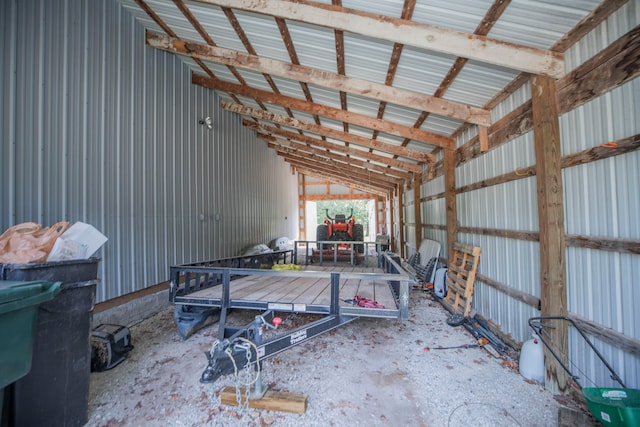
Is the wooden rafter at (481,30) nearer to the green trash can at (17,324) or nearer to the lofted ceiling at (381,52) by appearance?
the lofted ceiling at (381,52)

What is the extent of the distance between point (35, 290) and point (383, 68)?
12.7ft

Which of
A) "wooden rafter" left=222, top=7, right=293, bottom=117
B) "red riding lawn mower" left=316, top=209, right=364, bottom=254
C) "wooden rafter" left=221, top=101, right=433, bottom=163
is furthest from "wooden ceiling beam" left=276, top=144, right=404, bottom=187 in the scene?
"wooden rafter" left=222, top=7, right=293, bottom=117

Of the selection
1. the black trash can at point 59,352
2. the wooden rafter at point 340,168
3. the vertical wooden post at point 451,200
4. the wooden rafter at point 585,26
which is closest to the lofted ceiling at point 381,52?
the wooden rafter at point 585,26

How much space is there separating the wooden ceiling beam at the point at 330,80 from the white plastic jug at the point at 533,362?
2736 millimetres

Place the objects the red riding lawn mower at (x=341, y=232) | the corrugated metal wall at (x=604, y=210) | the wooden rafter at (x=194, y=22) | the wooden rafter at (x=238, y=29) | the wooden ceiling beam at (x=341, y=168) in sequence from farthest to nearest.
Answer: the wooden ceiling beam at (x=341, y=168), the red riding lawn mower at (x=341, y=232), the wooden rafter at (x=194, y=22), the wooden rafter at (x=238, y=29), the corrugated metal wall at (x=604, y=210)

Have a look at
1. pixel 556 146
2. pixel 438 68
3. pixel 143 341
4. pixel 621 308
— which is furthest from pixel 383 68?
pixel 143 341

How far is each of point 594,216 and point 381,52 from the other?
2.66 metres

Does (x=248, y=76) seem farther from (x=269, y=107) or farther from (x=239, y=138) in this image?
(x=239, y=138)

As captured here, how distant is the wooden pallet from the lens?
13.3ft

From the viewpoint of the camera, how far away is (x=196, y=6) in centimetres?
352

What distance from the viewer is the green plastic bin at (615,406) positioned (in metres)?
1.49

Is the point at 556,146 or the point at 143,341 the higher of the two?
the point at 556,146

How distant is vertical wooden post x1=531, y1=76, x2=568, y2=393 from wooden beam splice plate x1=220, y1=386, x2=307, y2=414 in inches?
86.0

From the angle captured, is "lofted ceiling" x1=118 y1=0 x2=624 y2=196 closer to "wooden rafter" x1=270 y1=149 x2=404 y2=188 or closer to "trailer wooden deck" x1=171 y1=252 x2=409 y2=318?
"trailer wooden deck" x1=171 y1=252 x2=409 y2=318
